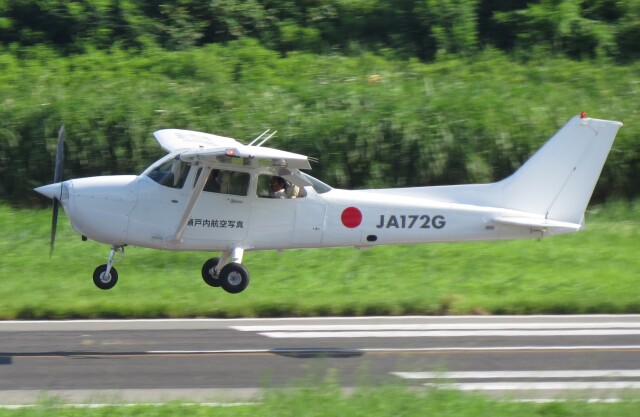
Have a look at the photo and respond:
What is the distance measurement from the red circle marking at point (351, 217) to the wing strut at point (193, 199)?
186 centimetres

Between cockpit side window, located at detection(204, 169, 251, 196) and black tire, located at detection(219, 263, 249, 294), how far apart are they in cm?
97

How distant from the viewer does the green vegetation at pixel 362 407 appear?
9086 millimetres

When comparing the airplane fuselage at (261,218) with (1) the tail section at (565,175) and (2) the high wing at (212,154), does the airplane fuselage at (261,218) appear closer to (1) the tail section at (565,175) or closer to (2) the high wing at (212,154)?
(2) the high wing at (212,154)

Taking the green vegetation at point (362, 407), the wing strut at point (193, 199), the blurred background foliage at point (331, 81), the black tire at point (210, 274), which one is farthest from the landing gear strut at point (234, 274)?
the blurred background foliage at point (331, 81)

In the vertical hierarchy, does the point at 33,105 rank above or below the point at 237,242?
above

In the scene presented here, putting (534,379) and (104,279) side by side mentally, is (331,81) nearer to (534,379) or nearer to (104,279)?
(104,279)

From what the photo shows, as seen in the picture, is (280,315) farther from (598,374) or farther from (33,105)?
(33,105)

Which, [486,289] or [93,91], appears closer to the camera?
[486,289]

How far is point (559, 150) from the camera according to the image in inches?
529

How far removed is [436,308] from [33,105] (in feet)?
33.0

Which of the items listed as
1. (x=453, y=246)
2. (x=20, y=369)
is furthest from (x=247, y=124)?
(x=20, y=369)

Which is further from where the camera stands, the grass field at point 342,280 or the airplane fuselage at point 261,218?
the grass field at point 342,280

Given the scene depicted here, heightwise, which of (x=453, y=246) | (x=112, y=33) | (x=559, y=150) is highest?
(x=112, y=33)

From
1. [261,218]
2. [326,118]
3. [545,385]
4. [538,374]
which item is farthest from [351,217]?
[326,118]
